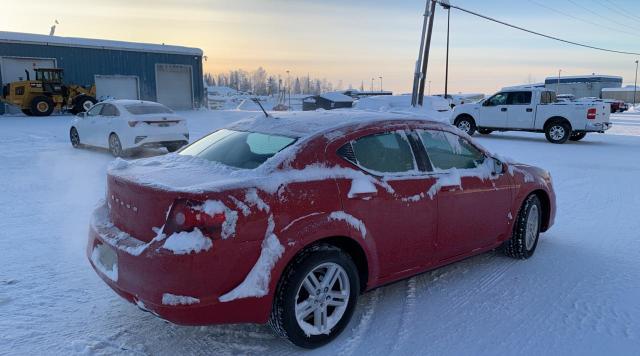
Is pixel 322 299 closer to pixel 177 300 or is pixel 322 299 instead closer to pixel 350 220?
pixel 350 220

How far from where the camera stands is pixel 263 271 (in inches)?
119

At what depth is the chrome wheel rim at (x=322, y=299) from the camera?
3.27m

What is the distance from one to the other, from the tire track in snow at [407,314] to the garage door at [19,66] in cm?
3243

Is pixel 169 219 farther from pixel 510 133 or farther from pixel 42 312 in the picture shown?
pixel 510 133

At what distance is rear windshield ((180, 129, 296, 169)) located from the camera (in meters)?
3.57

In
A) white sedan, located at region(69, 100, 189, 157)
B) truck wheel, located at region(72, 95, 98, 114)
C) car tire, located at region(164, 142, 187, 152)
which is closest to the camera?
white sedan, located at region(69, 100, 189, 157)

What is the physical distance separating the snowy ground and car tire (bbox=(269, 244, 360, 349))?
134 mm

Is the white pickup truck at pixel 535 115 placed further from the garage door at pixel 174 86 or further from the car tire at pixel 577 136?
the garage door at pixel 174 86

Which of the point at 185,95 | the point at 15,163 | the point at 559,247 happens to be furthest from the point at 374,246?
the point at 185,95

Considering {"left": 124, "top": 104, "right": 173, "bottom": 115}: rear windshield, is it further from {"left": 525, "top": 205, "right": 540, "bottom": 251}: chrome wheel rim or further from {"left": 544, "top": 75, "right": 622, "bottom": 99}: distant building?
{"left": 544, "top": 75, "right": 622, "bottom": 99}: distant building

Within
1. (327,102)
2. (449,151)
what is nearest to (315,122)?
(449,151)

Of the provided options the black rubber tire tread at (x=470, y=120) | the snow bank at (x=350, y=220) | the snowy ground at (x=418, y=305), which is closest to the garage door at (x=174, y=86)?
the black rubber tire tread at (x=470, y=120)

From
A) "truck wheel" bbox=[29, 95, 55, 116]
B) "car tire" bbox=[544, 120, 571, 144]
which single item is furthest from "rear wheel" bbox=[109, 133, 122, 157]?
"truck wheel" bbox=[29, 95, 55, 116]

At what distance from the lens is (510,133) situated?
67.7ft
